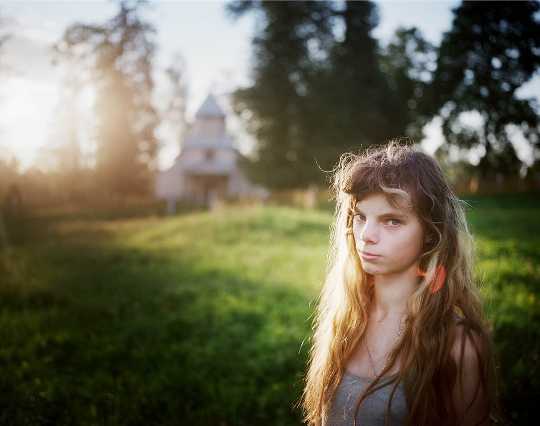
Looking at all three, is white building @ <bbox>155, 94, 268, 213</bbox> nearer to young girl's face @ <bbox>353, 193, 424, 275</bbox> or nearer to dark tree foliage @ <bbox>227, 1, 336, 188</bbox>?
dark tree foliage @ <bbox>227, 1, 336, 188</bbox>

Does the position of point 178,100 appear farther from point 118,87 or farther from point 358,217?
point 358,217

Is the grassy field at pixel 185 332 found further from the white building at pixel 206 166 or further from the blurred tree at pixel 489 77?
the white building at pixel 206 166

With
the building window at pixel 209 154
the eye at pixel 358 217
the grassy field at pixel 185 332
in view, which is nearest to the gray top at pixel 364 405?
the eye at pixel 358 217

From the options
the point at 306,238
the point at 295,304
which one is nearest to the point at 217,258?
the point at 306,238

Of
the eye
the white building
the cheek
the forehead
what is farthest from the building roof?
the cheek

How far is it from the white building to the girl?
3261 cm

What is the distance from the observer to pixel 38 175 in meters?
21.6

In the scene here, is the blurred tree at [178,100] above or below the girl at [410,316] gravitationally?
above

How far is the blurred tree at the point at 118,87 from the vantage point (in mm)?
28906

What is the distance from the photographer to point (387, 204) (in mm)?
1778

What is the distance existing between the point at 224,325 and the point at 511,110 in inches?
857

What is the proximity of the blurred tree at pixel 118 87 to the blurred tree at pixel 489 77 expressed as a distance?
20.9 m

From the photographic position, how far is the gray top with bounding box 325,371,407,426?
1.70 metres

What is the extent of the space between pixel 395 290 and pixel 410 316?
14 centimetres
